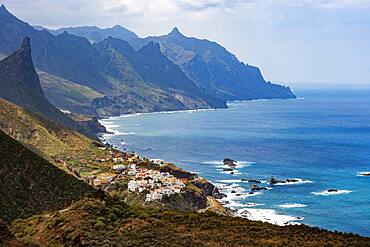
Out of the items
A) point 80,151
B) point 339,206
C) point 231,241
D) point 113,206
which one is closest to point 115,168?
point 80,151

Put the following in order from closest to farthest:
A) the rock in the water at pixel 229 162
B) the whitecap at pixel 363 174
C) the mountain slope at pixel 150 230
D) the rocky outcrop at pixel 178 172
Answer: the mountain slope at pixel 150 230 → the rocky outcrop at pixel 178 172 → the whitecap at pixel 363 174 → the rock in the water at pixel 229 162

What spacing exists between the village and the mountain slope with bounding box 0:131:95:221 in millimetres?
30480

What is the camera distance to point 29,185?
73.3 metres

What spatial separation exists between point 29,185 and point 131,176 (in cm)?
5340

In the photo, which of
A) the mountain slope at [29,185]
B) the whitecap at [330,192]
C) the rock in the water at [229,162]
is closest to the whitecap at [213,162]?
the rock in the water at [229,162]

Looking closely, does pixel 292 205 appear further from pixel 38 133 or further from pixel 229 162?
pixel 38 133

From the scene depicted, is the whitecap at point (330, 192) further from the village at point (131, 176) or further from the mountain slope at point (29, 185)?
the mountain slope at point (29, 185)

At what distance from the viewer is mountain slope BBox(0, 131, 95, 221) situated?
67.1 metres

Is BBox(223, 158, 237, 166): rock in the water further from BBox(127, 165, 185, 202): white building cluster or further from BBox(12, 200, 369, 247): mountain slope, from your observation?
BBox(12, 200, 369, 247): mountain slope

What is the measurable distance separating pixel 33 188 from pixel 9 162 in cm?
656

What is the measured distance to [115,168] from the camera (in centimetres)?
13462

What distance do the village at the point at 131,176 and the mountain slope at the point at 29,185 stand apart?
30480mm

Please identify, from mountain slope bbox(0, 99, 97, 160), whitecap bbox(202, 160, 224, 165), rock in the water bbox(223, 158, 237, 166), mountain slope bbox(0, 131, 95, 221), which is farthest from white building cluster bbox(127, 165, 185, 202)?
whitecap bbox(202, 160, 224, 165)

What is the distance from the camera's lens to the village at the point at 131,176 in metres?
113
